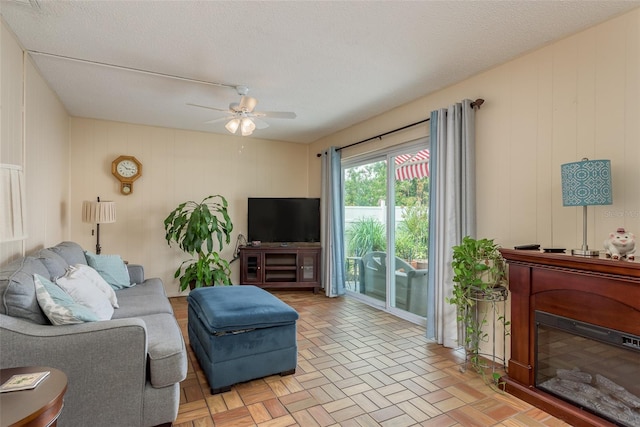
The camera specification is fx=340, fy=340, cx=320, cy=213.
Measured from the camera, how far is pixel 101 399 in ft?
5.45

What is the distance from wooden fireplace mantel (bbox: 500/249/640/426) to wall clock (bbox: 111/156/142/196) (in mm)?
4465

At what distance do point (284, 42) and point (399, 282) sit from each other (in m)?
2.89

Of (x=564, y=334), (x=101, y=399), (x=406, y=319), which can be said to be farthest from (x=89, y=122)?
(x=564, y=334)

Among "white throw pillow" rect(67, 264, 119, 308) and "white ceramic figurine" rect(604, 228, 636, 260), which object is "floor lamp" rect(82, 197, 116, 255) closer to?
"white throw pillow" rect(67, 264, 119, 308)

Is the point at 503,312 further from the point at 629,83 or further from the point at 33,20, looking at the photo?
A: the point at 33,20

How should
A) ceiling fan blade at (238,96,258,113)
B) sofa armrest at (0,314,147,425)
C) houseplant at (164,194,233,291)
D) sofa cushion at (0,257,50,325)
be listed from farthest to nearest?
houseplant at (164,194,233,291) < ceiling fan blade at (238,96,258,113) < sofa cushion at (0,257,50,325) < sofa armrest at (0,314,147,425)

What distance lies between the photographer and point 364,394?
229cm

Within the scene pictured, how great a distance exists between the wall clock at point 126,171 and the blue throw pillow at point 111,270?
152 cm

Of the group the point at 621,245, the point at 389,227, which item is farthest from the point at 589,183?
the point at 389,227

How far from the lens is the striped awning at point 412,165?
365cm

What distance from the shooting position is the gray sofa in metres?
1.56

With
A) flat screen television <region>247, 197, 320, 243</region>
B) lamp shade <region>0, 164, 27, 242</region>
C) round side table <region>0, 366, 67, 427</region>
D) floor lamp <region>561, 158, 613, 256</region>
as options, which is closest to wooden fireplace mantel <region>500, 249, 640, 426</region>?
floor lamp <region>561, 158, 613, 256</region>

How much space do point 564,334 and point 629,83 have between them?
5.14ft

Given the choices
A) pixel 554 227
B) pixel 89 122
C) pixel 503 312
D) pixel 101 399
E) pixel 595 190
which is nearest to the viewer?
pixel 101 399
